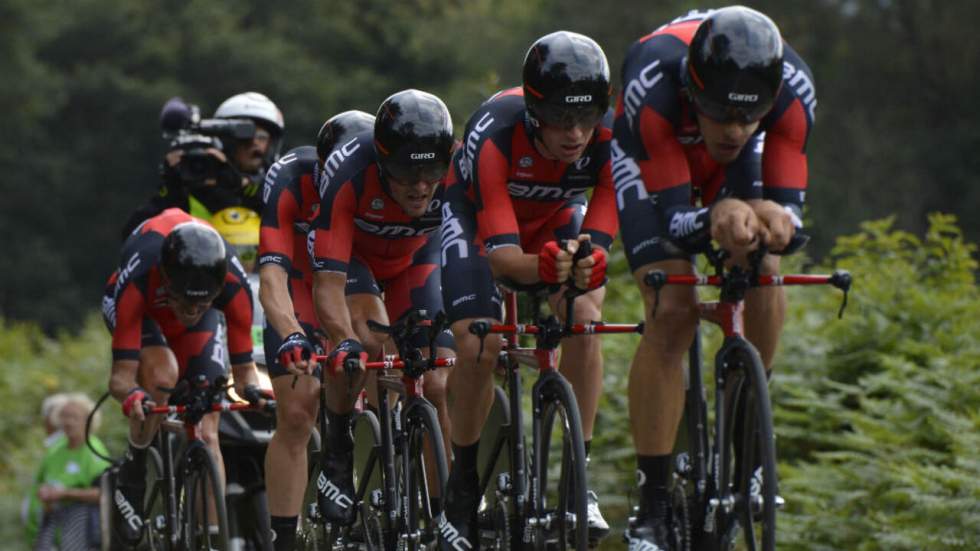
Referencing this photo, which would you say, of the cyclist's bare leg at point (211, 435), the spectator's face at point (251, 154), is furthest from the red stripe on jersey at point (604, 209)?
the spectator's face at point (251, 154)

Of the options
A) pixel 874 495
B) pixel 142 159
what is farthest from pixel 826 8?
pixel 874 495

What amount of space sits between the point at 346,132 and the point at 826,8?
30082 millimetres

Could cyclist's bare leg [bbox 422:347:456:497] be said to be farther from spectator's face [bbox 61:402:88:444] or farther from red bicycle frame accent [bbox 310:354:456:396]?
spectator's face [bbox 61:402:88:444]

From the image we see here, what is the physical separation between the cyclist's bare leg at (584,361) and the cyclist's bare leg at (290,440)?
1880mm

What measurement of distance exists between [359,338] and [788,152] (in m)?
3.45

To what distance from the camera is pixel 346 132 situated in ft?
31.3

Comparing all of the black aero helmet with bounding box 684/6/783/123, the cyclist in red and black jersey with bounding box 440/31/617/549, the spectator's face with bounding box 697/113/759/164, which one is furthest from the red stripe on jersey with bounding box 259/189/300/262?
the black aero helmet with bounding box 684/6/783/123

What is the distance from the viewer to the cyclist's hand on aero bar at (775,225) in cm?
654

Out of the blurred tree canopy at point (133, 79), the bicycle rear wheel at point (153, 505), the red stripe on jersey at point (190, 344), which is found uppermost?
the blurred tree canopy at point (133, 79)

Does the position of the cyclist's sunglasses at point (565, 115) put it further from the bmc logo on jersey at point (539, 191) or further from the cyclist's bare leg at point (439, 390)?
the cyclist's bare leg at point (439, 390)

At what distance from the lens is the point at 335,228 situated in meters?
9.00

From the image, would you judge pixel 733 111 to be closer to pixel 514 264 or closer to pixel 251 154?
pixel 514 264

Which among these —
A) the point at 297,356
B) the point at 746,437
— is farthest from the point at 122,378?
the point at 746,437

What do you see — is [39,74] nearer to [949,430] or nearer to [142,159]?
[142,159]
